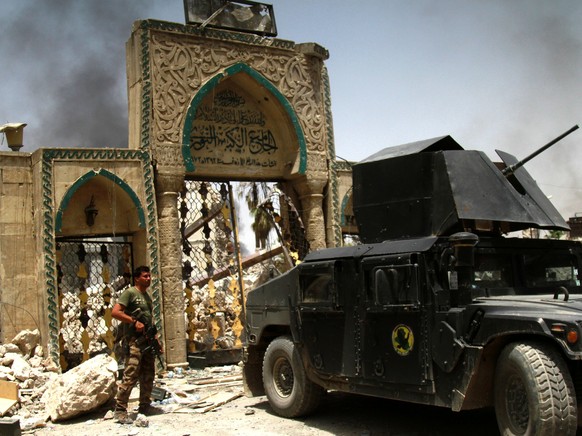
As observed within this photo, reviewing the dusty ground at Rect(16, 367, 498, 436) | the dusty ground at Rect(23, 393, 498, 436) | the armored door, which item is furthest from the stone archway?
the armored door

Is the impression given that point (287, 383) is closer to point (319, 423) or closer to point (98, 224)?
point (319, 423)

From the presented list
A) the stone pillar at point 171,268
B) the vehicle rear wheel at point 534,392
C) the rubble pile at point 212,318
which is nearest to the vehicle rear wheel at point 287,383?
the vehicle rear wheel at point 534,392

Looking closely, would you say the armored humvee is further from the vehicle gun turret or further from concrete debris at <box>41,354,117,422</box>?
concrete debris at <box>41,354,117,422</box>

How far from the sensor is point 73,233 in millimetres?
11977

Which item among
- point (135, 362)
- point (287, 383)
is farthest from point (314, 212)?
point (135, 362)

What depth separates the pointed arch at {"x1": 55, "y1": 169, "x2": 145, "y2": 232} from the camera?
11.1 m

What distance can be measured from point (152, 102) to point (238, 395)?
5122 millimetres

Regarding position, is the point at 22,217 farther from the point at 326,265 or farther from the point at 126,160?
the point at 326,265

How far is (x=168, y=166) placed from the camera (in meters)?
12.0

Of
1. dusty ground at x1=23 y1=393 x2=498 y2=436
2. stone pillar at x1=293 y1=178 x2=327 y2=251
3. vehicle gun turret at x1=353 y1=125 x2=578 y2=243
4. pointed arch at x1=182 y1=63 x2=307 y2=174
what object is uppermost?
pointed arch at x1=182 y1=63 x2=307 y2=174

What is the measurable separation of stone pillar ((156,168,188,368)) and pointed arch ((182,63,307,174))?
1.59 feet

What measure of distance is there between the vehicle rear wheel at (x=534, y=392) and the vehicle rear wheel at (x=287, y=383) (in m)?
2.49

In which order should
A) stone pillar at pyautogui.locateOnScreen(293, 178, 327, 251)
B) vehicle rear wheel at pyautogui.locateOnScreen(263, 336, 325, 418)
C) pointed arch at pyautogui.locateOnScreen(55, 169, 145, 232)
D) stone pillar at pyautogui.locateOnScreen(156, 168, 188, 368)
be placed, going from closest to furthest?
vehicle rear wheel at pyautogui.locateOnScreen(263, 336, 325, 418) < pointed arch at pyautogui.locateOnScreen(55, 169, 145, 232) < stone pillar at pyautogui.locateOnScreen(156, 168, 188, 368) < stone pillar at pyautogui.locateOnScreen(293, 178, 327, 251)

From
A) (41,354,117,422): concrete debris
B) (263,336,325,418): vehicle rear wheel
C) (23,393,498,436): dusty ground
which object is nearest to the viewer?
(23,393,498,436): dusty ground
